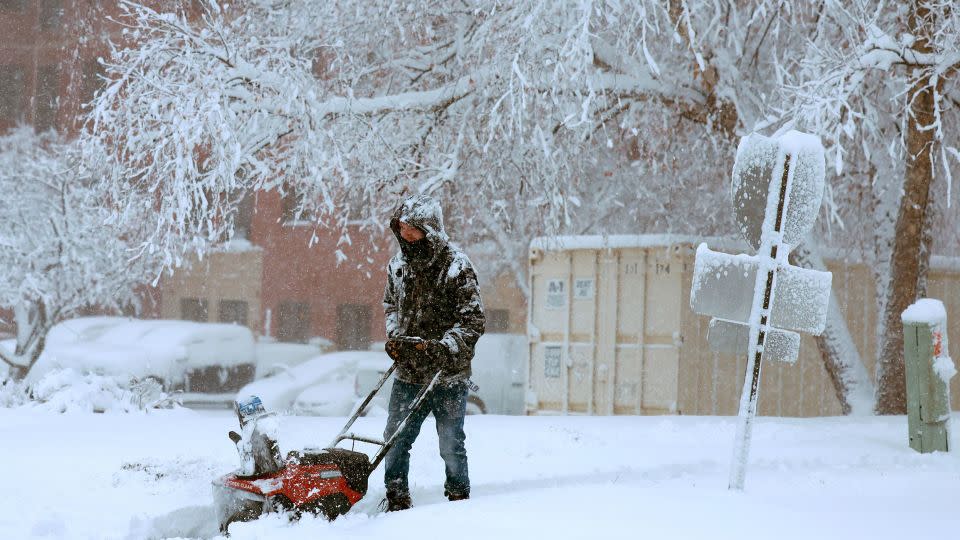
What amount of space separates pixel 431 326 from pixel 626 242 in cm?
631

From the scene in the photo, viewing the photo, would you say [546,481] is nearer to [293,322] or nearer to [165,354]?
[165,354]

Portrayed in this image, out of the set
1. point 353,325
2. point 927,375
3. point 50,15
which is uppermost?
point 50,15

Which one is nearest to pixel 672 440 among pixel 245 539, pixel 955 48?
pixel 955 48

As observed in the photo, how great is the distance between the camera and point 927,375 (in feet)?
27.2

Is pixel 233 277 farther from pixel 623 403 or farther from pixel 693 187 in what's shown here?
pixel 623 403

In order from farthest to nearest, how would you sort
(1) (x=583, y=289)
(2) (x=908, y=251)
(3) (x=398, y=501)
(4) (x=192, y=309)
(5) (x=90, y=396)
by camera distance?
1. (4) (x=192, y=309)
2. (1) (x=583, y=289)
3. (2) (x=908, y=251)
4. (5) (x=90, y=396)
5. (3) (x=398, y=501)

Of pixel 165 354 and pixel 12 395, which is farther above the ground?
pixel 165 354

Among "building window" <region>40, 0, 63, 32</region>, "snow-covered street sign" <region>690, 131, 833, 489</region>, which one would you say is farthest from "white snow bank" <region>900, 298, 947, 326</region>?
"building window" <region>40, 0, 63, 32</region>

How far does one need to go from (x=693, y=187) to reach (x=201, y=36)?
27.3 feet

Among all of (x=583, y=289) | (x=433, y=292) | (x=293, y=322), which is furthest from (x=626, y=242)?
(x=293, y=322)

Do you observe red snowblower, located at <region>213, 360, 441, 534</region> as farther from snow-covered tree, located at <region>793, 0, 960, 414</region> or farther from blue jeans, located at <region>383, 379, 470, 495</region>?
snow-covered tree, located at <region>793, 0, 960, 414</region>

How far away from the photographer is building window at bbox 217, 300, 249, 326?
87.8 feet

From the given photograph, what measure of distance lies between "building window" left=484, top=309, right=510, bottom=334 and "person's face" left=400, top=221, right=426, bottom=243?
64.2 feet

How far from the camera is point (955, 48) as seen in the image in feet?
30.9
